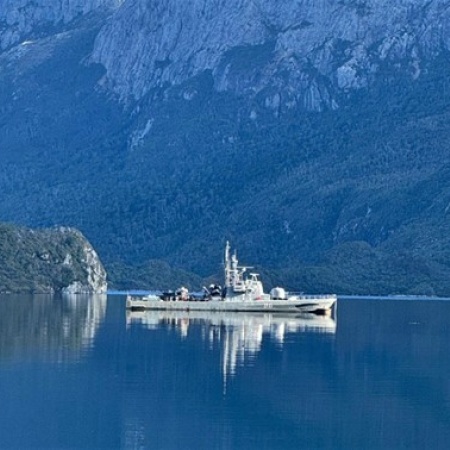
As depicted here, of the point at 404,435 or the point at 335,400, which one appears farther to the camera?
the point at 335,400

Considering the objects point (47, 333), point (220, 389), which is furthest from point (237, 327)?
Result: point (220, 389)

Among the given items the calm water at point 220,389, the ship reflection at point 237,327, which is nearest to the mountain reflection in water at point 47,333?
the calm water at point 220,389

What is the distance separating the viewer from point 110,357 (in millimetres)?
122875

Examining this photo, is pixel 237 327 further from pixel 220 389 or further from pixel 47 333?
pixel 220 389

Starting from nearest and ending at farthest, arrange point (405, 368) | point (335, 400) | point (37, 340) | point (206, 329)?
point (335, 400)
point (405, 368)
point (37, 340)
point (206, 329)

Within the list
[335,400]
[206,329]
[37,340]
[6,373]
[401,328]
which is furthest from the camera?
[401,328]

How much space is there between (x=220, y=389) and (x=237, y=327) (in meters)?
62.9

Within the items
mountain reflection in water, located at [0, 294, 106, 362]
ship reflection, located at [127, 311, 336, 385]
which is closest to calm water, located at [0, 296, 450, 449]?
mountain reflection in water, located at [0, 294, 106, 362]

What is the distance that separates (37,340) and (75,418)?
4849 centimetres

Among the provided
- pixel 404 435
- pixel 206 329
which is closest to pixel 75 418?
pixel 404 435

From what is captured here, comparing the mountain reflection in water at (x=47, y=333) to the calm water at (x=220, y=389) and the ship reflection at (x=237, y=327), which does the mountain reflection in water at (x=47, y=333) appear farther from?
the ship reflection at (x=237, y=327)

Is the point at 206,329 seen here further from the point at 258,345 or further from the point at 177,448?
the point at 177,448

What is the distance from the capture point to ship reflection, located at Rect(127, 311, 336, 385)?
5123 inches

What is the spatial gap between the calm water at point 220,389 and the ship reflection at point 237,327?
379mm
